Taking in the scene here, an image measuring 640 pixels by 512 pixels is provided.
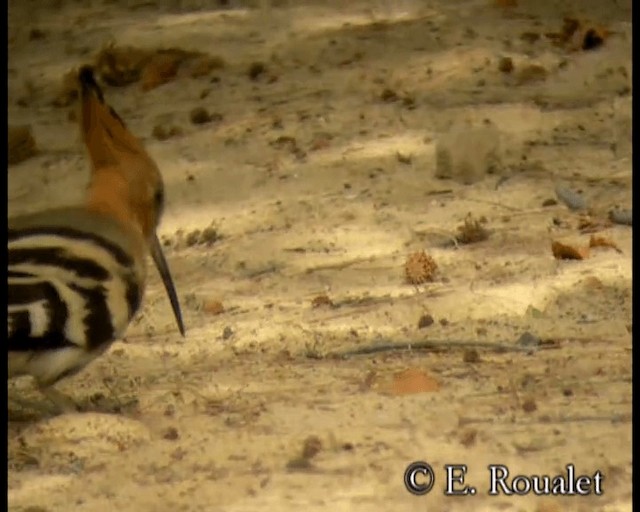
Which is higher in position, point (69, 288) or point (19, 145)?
point (69, 288)

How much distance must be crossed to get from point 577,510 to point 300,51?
156 cm

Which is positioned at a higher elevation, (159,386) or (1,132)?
(1,132)

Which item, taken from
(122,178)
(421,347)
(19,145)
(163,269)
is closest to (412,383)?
(421,347)

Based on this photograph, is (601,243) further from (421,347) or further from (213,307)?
(213,307)

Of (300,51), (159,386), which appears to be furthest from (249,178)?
(159,386)

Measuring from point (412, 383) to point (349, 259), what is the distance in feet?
1.46

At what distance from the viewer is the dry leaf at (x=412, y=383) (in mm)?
2084

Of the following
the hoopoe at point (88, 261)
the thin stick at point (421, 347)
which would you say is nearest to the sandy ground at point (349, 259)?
the thin stick at point (421, 347)

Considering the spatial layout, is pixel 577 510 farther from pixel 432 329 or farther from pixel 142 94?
pixel 142 94

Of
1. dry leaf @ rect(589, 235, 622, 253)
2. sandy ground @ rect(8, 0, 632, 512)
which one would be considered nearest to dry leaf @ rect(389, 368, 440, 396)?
sandy ground @ rect(8, 0, 632, 512)

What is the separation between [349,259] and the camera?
2.48 metres

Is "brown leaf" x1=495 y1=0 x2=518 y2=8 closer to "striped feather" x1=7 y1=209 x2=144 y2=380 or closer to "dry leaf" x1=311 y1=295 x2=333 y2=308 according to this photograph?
"dry leaf" x1=311 y1=295 x2=333 y2=308

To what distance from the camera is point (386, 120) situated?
111 inches

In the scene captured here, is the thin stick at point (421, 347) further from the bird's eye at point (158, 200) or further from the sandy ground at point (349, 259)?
the bird's eye at point (158, 200)
